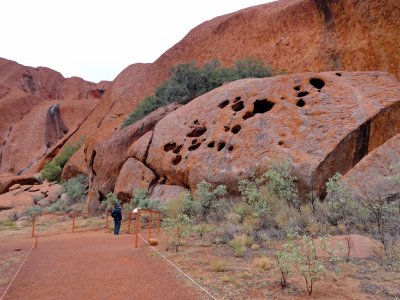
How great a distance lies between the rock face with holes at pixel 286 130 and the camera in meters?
9.04

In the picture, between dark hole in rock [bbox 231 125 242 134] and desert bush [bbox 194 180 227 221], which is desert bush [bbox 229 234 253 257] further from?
dark hole in rock [bbox 231 125 242 134]

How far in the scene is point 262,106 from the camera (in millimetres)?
12016

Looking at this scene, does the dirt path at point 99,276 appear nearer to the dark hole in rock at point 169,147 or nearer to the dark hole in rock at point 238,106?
the dark hole in rock at point 169,147

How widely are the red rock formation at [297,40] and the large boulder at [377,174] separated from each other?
30.6 ft

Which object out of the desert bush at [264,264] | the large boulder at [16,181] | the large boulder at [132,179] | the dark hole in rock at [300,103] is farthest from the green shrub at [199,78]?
the large boulder at [16,181]

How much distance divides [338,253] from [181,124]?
30.3 feet

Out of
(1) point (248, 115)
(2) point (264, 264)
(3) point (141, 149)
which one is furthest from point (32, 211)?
(2) point (264, 264)

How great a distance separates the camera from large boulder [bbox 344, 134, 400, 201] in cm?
759

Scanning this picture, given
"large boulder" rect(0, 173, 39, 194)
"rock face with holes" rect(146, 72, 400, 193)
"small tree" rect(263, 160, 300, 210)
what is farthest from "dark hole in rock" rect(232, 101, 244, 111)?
"large boulder" rect(0, 173, 39, 194)

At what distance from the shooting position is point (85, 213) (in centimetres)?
1686

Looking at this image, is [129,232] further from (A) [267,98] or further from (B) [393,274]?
(B) [393,274]

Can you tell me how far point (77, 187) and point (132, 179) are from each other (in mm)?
8807

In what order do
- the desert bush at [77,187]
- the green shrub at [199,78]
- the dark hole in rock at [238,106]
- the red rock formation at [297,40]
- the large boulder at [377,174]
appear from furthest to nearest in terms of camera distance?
the desert bush at [77,187], the green shrub at [199,78], the red rock formation at [297,40], the dark hole in rock at [238,106], the large boulder at [377,174]

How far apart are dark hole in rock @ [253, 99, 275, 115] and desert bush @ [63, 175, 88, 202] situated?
13271 mm
